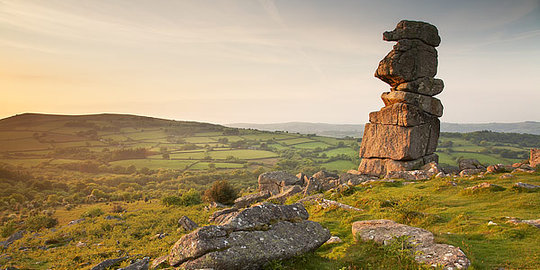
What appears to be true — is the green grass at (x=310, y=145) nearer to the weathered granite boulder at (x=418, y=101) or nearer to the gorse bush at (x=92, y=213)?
the weathered granite boulder at (x=418, y=101)

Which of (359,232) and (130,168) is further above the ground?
(359,232)

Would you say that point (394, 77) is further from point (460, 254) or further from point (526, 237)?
point (460, 254)

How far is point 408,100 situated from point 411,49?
659 centimetres

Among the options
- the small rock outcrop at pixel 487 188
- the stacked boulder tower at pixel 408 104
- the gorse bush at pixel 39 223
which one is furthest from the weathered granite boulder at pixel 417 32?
the gorse bush at pixel 39 223

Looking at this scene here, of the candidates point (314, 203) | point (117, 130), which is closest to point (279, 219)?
point (314, 203)

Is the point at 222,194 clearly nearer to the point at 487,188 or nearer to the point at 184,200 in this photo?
the point at 184,200

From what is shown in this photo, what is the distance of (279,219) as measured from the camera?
1079 centimetres

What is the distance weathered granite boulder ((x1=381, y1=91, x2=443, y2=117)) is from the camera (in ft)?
108

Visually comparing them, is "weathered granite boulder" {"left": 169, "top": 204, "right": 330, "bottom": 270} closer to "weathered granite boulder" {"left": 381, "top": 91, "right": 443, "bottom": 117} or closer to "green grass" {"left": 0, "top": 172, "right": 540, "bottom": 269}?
"green grass" {"left": 0, "top": 172, "right": 540, "bottom": 269}

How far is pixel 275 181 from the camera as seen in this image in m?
35.4

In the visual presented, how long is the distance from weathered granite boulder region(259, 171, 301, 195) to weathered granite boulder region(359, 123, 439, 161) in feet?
35.2

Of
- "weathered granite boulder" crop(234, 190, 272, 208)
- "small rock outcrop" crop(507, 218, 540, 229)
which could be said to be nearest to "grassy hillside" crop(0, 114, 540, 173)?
"weathered granite boulder" crop(234, 190, 272, 208)

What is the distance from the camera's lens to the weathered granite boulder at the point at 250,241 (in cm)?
800

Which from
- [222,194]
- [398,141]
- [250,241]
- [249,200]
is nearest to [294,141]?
[222,194]
